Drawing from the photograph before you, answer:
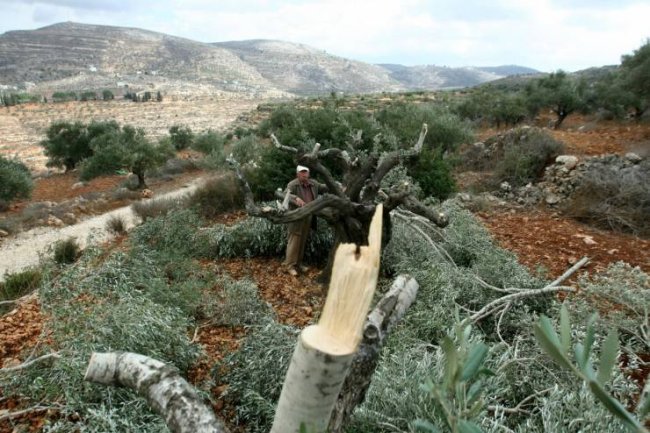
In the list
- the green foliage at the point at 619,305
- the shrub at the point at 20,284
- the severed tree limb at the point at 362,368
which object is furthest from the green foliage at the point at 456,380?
the shrub at the point at 20,284

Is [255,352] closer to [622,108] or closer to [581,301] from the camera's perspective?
[581,301]

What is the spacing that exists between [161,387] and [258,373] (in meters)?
1.41

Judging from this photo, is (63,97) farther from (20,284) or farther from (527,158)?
(527,158)

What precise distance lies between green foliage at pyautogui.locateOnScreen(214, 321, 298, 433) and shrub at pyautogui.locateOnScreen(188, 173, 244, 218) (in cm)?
587

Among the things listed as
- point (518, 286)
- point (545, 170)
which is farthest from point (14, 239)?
point (545, 170)

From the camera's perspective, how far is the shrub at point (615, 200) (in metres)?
6.74

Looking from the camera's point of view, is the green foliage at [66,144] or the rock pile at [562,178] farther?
the green foliage at [66,144]

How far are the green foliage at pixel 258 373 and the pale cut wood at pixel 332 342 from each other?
177cm

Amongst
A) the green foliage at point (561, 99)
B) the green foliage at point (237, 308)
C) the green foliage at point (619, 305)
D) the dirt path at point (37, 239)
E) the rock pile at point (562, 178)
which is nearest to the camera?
the green foliage at point (619, 305)

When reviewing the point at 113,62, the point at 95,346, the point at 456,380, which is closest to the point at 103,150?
the point at 95,346

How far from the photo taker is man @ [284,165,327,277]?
18.4 ft

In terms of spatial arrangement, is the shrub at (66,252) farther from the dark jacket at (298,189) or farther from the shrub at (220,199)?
the dark jacket at (298,189)

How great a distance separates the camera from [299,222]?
5.86 meters

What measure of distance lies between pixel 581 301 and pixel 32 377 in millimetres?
4100
